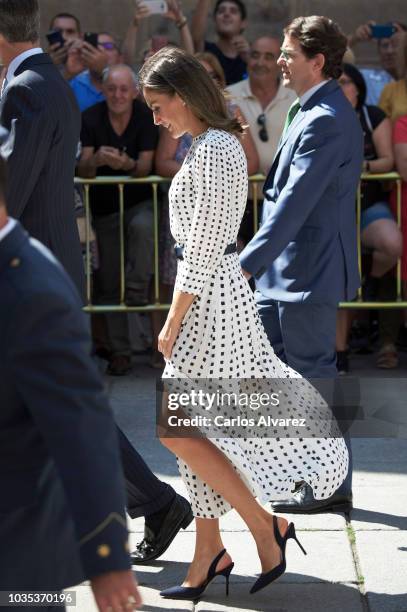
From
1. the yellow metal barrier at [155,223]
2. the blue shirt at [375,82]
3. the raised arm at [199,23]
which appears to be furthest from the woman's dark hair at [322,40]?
the raised arm at [199,23]

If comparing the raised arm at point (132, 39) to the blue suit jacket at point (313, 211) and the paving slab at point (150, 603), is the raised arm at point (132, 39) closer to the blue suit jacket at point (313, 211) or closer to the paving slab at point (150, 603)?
the blue suit jacket at point (313, 211)

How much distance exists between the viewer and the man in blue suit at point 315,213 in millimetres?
5062

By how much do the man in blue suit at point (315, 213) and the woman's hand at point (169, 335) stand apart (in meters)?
0.86

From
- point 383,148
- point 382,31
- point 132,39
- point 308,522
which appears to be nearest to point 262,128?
point 383,148

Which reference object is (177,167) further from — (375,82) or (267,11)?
(267,11)

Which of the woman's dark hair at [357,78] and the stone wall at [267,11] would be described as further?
the stone wall at [267,11]

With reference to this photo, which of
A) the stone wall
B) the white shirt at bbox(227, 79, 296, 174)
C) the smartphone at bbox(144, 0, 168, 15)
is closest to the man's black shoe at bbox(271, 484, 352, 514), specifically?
the white shirt at bbox(227, 79, 296, 174)

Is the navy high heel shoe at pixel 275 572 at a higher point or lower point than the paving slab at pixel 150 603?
higher

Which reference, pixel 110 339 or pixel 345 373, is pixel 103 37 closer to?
pixel 110 339

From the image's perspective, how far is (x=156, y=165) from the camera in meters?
7.93

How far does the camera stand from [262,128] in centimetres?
809

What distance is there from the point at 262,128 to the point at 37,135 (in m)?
3.90

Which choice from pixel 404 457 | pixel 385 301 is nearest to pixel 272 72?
pixel 385 301

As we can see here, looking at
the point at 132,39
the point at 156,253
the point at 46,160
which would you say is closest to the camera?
the point at 46,160
